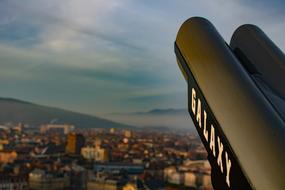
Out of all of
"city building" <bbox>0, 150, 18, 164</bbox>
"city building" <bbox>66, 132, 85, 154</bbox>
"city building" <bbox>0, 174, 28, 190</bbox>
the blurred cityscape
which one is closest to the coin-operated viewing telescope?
the blurred cityscape

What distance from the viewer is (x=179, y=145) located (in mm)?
4004

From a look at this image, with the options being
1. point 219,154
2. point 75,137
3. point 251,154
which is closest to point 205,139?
point 219,154

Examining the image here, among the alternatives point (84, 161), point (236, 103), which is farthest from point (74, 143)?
point (236, 103)

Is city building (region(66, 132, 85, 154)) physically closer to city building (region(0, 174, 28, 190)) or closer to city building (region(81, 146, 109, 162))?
city building (region(81, 146, 109, 162))

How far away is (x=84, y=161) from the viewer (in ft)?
→ 19.0

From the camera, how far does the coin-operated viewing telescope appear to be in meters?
0.52

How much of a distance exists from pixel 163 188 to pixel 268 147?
4582mm

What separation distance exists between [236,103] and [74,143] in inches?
212

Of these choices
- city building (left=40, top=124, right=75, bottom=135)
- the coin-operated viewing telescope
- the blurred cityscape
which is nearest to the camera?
the coin-operated viewing telescope

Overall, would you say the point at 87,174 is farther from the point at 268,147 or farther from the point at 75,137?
the point at 268,147

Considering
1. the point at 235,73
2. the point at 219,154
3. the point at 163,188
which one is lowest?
the point at 163,188

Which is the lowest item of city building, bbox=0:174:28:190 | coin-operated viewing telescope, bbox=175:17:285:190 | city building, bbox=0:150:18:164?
city building, bbox=0:174:28:190

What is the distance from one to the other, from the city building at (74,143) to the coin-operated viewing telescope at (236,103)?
5.03 m

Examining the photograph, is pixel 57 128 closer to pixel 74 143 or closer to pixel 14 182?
pixel 74 143
